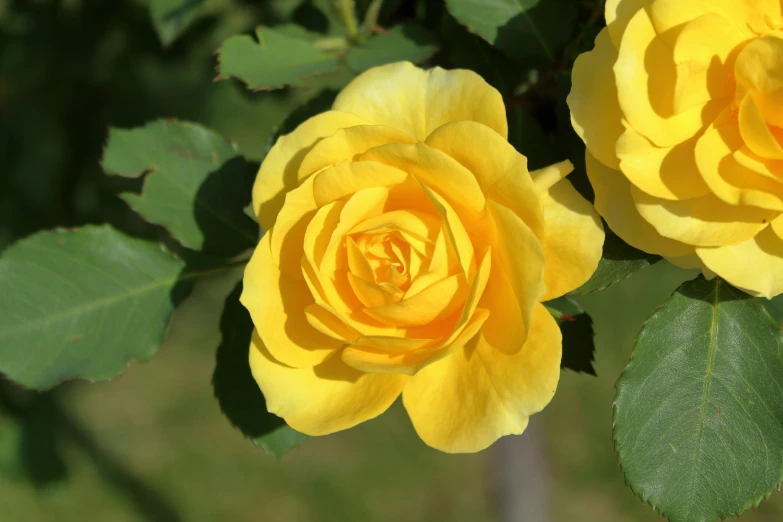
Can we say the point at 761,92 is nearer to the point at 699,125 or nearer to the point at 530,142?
the point at 699,125

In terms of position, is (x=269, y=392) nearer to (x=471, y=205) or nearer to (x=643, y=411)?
(x=471, y=205)

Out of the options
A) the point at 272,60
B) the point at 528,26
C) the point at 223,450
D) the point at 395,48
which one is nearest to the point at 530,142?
the point at 528,26

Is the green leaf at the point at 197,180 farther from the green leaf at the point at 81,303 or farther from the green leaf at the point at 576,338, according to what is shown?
the green leaf at the point at 576,338

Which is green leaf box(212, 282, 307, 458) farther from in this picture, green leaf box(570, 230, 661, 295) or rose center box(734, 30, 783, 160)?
rose center box(734, 30, 783, 160)

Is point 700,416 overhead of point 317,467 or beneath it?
overhead

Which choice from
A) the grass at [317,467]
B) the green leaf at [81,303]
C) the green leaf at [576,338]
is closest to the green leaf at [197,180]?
the green leaf at [81,303]

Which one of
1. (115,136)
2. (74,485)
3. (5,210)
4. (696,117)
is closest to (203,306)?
(74,485)

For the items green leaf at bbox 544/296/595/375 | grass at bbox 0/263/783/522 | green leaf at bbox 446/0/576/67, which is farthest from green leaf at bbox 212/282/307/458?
grass at bbox 0/263/783/522
